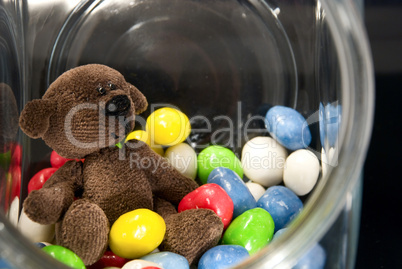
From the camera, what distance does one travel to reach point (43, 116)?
1.94ft

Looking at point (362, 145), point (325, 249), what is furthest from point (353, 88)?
point (325, 249)

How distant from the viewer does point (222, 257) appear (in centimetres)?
59

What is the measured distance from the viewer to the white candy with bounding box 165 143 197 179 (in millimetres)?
796

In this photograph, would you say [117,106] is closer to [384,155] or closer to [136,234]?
[136,234]

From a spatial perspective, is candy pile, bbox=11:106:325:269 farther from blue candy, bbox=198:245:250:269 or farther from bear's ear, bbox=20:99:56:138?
bear's ear, bbox=20:99:56:138

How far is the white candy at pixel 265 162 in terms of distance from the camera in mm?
792

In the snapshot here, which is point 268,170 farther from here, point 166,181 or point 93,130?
point 93,130

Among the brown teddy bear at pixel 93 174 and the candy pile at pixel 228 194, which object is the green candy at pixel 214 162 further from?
the brown teddy bear at pixel 93 174

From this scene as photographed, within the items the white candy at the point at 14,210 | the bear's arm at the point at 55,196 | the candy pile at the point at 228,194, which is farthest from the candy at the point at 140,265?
the white candy at the point at 14,210

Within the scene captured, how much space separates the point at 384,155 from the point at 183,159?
443 mm

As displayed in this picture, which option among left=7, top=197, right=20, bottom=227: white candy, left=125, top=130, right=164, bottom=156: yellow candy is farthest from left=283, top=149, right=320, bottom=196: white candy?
left=7, top=197, right=20, bottom=227: white candy

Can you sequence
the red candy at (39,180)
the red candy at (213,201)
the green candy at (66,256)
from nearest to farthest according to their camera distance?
the green candy at (66,256) → the red candy at (213,201) → the red candy at (39,180)

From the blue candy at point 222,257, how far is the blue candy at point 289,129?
25 cm

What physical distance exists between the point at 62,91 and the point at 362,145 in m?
0.39
